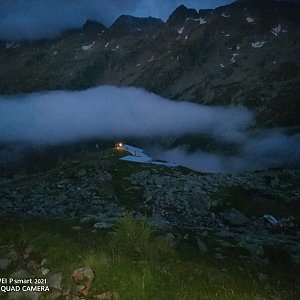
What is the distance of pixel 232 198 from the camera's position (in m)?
59.3

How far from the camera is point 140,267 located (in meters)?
14.5

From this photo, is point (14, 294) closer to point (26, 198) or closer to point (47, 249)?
point (47, 249)

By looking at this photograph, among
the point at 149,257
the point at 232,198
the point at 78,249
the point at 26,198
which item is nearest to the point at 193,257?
the point at 149,257

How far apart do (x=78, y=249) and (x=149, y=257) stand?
2931mm

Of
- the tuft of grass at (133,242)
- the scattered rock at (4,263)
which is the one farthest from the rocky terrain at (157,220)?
the tuft of grass at (133,242)

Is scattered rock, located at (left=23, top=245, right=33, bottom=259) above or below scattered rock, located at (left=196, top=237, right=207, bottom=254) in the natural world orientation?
above

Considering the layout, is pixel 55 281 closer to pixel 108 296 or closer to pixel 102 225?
pixel 108 296

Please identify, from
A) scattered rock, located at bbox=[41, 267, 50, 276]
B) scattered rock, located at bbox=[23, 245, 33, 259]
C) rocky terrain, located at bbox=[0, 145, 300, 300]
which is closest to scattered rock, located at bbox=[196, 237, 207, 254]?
rocky terrain, located at bbox=[0, 145, 300, 300]

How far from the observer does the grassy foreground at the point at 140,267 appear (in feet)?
43.9

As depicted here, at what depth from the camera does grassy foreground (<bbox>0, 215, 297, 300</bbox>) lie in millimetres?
13391

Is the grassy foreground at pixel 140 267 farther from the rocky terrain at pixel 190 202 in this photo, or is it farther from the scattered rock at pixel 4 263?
the rocky terrain at pixel 190 202

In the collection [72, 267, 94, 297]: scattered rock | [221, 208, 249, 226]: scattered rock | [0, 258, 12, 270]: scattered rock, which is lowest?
[221, 208, 249, 226]: scattered rock

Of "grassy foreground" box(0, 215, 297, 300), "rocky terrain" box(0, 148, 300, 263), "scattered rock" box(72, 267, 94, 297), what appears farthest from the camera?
"rocky terrain" box(0, 148, 300, 263)

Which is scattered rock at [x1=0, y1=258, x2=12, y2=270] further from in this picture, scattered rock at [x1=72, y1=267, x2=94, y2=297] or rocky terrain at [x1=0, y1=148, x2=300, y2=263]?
rocky terrain at [x1=0, y1=148, x2=300, y2=263]
